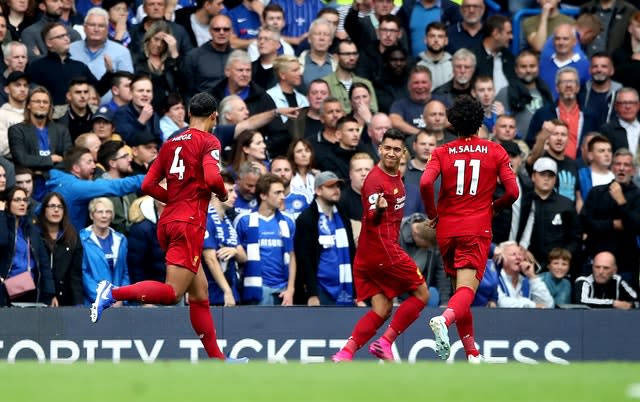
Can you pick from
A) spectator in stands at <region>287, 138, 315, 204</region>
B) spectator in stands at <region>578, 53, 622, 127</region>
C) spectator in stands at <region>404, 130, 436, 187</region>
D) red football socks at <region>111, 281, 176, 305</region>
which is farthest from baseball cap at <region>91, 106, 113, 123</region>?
spectator in stands at <region>578, 53, 622, 127</region>

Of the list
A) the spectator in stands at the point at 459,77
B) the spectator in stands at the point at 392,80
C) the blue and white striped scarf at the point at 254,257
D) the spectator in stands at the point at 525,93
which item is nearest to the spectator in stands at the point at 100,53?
the spectator in stands at the point at 392,80

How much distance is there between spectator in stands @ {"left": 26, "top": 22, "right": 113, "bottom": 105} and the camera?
60.4 ft

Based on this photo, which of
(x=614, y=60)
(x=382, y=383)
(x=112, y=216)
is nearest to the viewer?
(x=382, y=383)

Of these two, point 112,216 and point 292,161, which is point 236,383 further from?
point 292,161

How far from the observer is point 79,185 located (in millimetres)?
16516

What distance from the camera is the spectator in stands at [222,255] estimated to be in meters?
16.0

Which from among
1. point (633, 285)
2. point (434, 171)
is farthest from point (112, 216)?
point (633, 285)

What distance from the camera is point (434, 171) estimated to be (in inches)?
537

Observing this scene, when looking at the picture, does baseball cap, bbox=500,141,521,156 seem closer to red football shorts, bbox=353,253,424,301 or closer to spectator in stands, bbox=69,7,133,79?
red football shorts, bbox=353,253,424,301

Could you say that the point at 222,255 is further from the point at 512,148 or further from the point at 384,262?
the point at 512,148

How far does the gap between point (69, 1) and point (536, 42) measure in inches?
261

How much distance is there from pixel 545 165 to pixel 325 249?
3071 millimetres

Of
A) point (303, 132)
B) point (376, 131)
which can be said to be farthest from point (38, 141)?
point (376, 131)

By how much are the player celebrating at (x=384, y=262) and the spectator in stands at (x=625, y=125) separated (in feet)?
20.2
